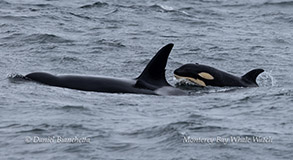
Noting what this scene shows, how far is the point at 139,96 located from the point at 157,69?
3.08 ft

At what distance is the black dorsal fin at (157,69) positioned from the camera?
50.9 feet

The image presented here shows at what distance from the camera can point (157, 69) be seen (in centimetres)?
1558

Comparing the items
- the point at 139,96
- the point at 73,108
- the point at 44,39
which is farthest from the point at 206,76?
the point at 44,39

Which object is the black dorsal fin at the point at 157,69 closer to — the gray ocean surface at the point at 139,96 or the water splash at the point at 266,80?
the gray ocean surface at the point at 139,96

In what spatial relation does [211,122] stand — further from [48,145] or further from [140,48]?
[140,48]

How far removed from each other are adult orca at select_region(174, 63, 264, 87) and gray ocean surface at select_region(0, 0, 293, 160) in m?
0.47

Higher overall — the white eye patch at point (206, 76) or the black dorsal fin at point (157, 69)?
the black dorsal fin at point (157, 69)

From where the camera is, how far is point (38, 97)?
47.4ft

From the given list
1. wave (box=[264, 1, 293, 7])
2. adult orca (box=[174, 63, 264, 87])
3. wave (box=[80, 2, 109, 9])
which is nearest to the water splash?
adult orca (box=[174, 63, 264, 87])

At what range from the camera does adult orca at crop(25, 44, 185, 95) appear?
50.3 ft

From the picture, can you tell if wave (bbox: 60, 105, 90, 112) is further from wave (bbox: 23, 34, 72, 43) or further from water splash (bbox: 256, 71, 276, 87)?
wave (bbox: 23, 34, 72, 43)

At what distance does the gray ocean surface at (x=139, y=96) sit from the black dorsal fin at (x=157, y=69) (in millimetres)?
852

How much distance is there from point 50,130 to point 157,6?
21.4m

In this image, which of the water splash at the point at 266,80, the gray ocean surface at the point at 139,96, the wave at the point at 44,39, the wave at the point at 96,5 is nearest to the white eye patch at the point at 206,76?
the gray ocean surface at the point at 139,96
